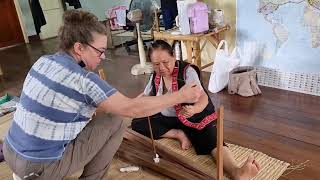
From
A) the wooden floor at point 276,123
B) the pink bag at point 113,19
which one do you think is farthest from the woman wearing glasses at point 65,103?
the pink bag at point 113,19

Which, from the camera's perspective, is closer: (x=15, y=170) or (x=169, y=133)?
(x=15, y=170)

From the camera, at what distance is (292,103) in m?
2.47

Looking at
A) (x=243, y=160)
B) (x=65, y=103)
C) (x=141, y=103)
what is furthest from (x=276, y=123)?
(x=65, y=103)

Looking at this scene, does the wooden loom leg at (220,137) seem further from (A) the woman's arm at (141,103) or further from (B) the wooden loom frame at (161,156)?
(B) the wooden loom frame at (161,156)

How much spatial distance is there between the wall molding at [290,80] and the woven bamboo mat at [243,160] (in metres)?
1.01

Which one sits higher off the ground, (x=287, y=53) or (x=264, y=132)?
(x=287, y=53)

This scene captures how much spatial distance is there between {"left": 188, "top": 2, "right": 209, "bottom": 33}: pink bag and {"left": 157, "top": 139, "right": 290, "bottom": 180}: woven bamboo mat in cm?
116

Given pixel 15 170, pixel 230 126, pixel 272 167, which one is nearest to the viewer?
pixel 15 170

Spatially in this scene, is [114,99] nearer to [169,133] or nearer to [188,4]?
[169,133]

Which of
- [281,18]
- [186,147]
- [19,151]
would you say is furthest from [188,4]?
[19,151]

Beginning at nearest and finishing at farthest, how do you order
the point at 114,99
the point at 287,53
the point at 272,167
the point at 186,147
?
the point at 114,99
the point at 272,167
the point at 186,147
the point at 287,53

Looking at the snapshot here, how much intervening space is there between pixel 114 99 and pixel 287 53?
6.36ft

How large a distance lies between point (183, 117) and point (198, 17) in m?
1.20

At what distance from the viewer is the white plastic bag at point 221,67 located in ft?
8.94
